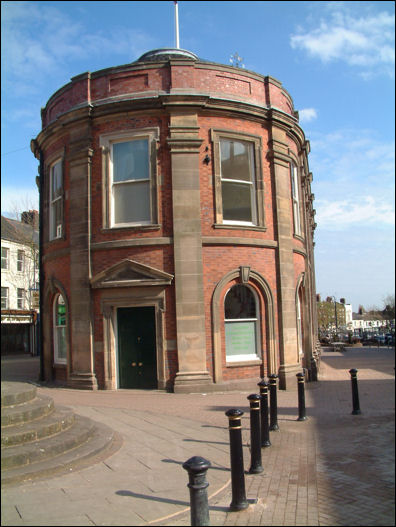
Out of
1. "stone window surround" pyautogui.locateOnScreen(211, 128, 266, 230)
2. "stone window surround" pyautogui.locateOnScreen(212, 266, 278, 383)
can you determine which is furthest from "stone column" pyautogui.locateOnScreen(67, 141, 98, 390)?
"stone window surround" pyautogui.locateOnScreen(211, 128, 266, 230)

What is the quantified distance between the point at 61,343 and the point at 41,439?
8997 millimetres

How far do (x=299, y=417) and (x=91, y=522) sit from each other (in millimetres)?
5786

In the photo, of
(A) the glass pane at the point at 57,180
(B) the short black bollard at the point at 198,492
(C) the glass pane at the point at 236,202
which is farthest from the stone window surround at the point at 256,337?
(B) the short black bollard at the point at 198,492

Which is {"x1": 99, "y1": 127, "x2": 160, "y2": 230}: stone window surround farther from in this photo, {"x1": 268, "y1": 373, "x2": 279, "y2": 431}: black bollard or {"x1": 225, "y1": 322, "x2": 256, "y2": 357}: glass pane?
{"x1": 268, "y1": 373, "x2": 279, "y2": 431}: black bollard

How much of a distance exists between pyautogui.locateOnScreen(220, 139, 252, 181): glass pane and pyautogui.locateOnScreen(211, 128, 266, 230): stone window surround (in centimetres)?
19

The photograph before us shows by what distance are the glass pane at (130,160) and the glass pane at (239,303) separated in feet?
13.4

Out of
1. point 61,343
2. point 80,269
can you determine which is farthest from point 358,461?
point 61,343

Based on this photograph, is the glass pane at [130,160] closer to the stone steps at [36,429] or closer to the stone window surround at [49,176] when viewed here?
the stone window surround at [49,176]

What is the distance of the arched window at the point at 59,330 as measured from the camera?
1530 cm

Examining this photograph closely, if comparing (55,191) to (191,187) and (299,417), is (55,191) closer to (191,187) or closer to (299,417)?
(191,187)

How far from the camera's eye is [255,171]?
14.5 m

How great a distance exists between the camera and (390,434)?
128 inches

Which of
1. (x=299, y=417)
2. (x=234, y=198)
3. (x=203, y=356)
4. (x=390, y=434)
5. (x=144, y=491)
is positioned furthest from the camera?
(x=234, y=198)

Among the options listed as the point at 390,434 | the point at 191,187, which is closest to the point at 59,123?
the point at 191,187
